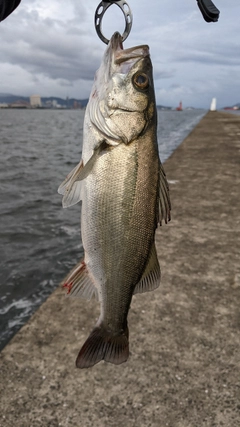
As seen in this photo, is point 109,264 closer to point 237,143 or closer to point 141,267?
point 141,267

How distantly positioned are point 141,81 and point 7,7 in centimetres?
77

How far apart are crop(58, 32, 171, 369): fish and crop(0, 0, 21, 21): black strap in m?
0.52

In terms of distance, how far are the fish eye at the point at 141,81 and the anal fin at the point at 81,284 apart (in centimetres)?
103

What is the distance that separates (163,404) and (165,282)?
166 centimetres

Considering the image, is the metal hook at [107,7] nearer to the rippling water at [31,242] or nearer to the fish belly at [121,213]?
the fish belly at [121,213]

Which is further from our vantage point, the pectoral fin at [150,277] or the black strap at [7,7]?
the pectoral fin at [150,277]

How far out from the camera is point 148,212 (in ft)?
6.25

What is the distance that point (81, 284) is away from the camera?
2.08 m

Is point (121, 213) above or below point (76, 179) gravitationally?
below

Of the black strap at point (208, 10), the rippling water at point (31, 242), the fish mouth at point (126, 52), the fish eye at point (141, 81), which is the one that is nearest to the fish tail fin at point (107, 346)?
the fish eye at point (141, 81)

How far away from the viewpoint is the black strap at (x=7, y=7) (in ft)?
5.91

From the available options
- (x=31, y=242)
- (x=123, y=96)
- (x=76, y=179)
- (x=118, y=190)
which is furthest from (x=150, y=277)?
(x=31, y=242)

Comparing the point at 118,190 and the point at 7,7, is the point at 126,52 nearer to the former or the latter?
the point at 7,7

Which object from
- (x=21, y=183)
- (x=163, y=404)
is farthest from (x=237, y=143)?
(x=163, y=404)
